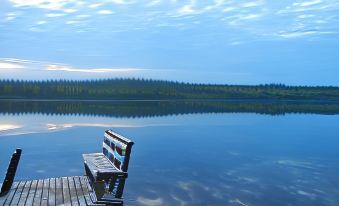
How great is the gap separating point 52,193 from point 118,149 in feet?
6.72

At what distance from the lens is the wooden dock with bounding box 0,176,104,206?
9.28 meters

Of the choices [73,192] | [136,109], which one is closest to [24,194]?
[73,192]

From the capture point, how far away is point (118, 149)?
9.59 metres

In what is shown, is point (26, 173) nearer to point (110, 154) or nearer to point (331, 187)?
point (110, 154)

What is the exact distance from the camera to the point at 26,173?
17938 mm

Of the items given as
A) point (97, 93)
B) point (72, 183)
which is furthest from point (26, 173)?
point (97, 93)

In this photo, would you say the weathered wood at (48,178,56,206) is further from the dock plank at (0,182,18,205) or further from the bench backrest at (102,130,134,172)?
the bench backrest at (102,130,134,172)

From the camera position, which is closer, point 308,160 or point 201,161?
point 201,161

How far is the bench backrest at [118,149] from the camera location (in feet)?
A: 29.1

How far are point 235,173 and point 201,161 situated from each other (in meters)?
3.37

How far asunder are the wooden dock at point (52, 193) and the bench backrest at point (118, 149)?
952 mm

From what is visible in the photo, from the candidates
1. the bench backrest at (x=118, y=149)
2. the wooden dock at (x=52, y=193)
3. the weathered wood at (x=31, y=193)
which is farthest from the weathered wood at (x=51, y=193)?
the bench backrest at (x=118, y=149)

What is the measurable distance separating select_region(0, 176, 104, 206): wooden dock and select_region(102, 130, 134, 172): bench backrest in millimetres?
952

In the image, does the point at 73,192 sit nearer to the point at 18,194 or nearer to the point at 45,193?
the point at 45,193
